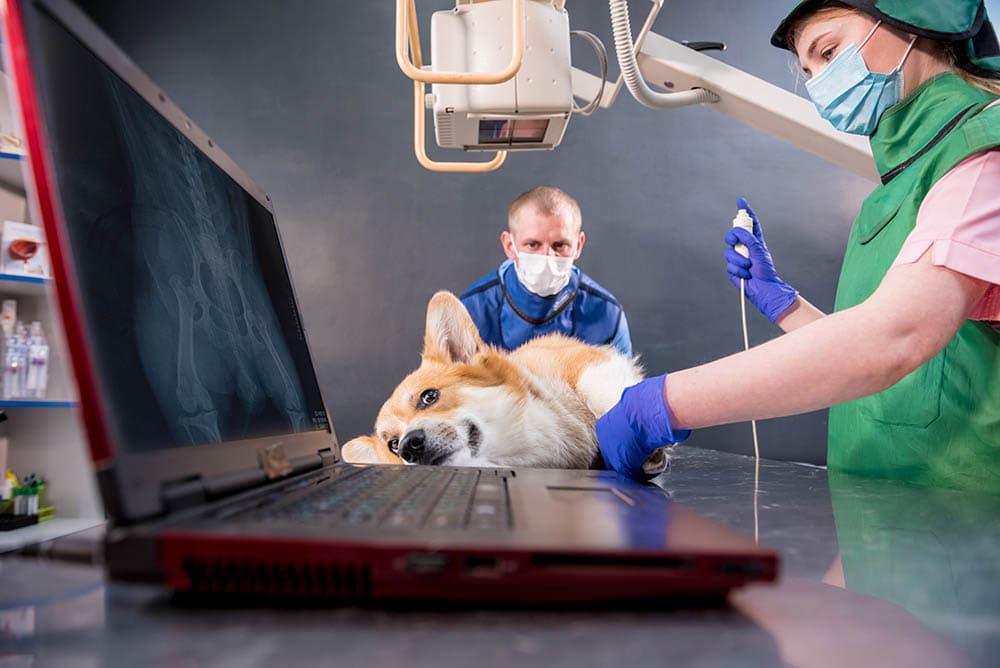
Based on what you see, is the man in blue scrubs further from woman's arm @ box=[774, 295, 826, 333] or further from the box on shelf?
the box on shelf

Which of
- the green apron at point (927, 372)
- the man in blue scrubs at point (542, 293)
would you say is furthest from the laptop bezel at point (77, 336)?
the man in blue scrubs at point (542, 293)

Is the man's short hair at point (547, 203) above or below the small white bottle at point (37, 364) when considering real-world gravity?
above

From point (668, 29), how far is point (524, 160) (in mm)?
901

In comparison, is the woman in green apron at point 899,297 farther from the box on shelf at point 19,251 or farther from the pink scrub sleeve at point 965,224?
the box on shelf at point 19,251

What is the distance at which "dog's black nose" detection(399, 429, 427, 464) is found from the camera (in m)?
1.12

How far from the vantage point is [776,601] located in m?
0.36

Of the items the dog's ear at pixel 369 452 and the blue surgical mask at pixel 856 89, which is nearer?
→ the blue surgical mask at pixel 856 89

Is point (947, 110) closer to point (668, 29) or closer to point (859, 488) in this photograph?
point (859, 488)

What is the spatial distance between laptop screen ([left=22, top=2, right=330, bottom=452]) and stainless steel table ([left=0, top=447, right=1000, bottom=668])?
0.10m

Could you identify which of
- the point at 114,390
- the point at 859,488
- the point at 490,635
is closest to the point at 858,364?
the point at 859,488

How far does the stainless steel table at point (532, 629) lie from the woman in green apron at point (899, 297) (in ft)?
0.98

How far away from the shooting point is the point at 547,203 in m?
2.39

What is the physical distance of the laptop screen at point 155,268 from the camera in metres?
0.37

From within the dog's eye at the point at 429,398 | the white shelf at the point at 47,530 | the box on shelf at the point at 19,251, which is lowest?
the white shelf at the point at 47,530
